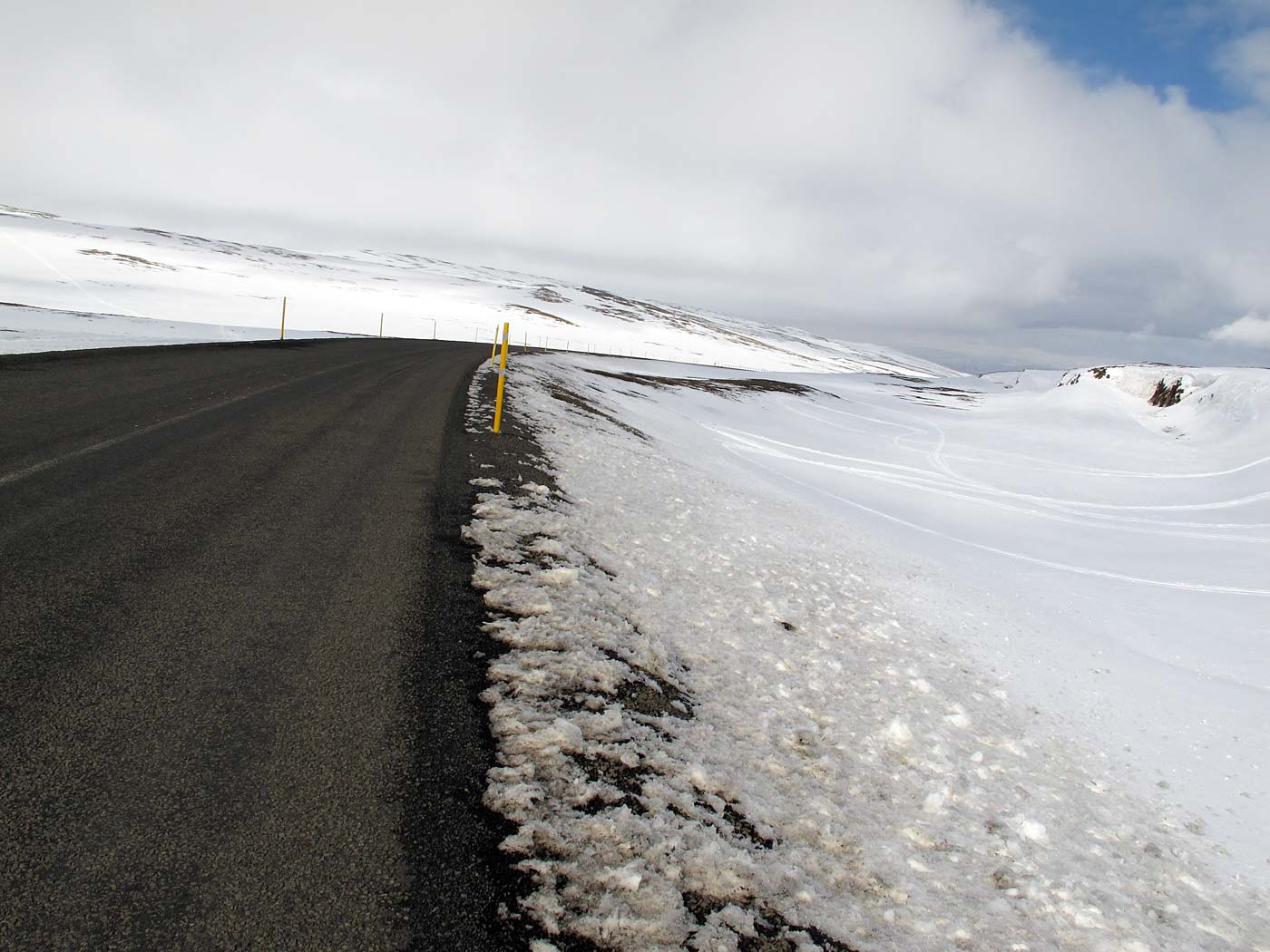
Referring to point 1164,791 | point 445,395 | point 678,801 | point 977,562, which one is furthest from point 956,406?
point 678,801

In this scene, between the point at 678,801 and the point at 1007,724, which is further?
the point at 1007,724

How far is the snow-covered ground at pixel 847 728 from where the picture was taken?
289cm

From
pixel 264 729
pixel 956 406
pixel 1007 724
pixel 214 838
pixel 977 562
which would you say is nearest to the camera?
pixel 214 838

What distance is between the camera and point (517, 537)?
20.2 ft

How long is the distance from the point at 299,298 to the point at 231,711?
82396 mm

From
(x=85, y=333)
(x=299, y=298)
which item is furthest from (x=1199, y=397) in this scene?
(x=299, y=298)

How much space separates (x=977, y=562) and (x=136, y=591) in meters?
12.8

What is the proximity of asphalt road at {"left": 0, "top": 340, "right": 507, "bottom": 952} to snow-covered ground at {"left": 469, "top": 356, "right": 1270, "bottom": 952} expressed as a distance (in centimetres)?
37

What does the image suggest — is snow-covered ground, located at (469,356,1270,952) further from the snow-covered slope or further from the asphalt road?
the snow-covered slope

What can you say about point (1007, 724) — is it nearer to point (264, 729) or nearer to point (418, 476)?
point (264, 729)

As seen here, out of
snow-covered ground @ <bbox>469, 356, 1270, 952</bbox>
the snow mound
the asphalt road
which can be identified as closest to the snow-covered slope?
the asphalt road

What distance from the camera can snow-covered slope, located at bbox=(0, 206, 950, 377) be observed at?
51406 mm

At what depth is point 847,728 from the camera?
4.53m

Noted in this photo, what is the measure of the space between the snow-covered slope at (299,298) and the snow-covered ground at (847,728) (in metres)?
15.6
